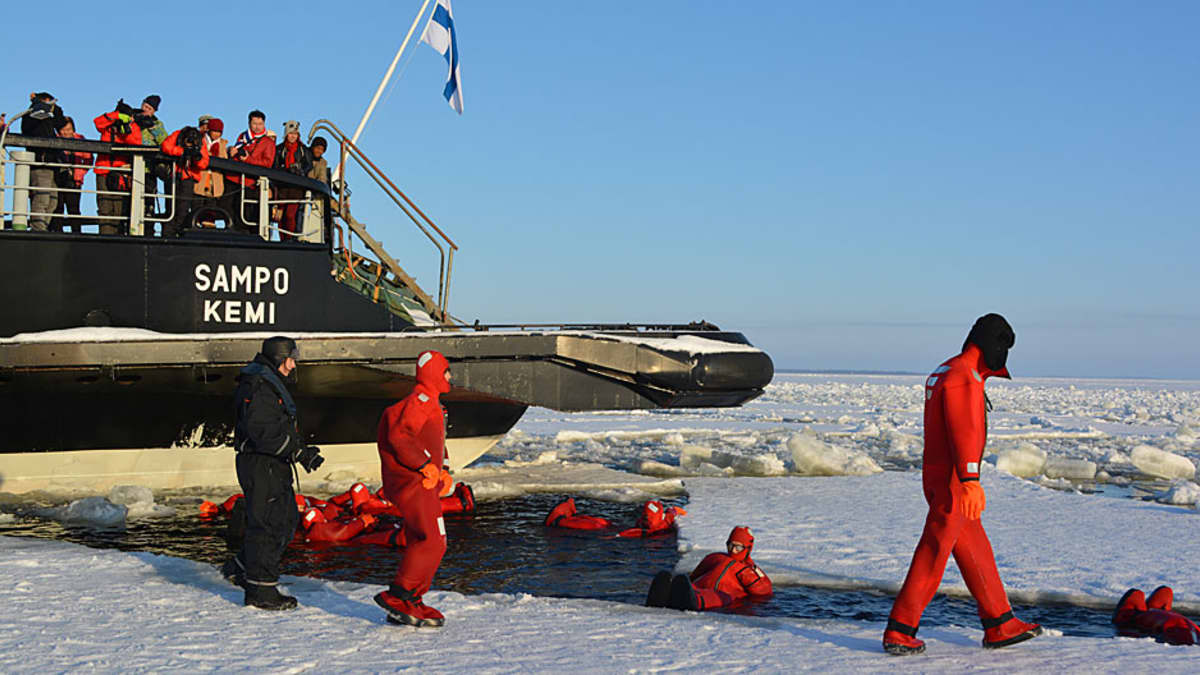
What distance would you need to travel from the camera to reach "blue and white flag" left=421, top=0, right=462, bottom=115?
14.3 meters

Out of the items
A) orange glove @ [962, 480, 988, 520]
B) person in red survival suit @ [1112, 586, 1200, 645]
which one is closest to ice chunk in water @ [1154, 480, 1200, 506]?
person in red survival suit @ [1112, 586, 1200, 645]

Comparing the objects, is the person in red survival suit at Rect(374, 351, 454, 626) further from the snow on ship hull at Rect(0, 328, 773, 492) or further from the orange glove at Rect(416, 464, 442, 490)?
the snow on ship hull at Rect(0, 328, 773, 492)

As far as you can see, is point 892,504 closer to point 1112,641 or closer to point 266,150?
point 1112,641

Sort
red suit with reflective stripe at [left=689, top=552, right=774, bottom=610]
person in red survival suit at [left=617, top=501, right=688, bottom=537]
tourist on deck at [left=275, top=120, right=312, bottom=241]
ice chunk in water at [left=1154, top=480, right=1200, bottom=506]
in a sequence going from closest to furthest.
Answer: red suit with reflective stripe at [left=689, top=552, right=774, bottom=610], person in red survival suit at [left=617, top=501, right=688, bottom=537], tourist on deck at [left=275, top=120, right=312, bottom=241], ice chunk in water at [left=1154, top=480, right=1200, bottom=506]

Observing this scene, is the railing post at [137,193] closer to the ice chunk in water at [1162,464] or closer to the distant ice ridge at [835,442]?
the distant ice ridge at [835,442]

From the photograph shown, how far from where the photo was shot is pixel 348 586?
598 centimetres

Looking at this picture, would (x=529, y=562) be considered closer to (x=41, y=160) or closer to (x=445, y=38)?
(x=41, y=160)

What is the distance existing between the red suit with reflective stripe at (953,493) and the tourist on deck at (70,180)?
801cm

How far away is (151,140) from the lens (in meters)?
9.85

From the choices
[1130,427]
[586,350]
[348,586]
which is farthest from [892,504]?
[1130,427]

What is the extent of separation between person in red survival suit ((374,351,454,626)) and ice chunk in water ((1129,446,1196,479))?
41.4 ft

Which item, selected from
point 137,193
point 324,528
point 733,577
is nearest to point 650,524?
point 733,577

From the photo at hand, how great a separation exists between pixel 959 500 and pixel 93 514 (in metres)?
7.45

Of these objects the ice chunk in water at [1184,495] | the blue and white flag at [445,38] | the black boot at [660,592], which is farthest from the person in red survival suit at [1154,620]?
the blue and white flag at [445,38]
